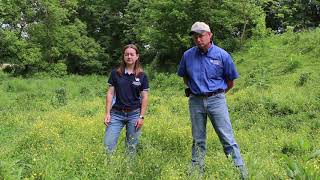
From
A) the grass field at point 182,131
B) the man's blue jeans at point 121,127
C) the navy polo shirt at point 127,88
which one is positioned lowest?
the grass field at point 182,131

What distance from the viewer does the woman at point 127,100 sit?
620 cm

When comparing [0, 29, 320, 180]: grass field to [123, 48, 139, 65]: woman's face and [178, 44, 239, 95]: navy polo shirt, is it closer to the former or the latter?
[178, 44, 239, 95]: navy polo shirt

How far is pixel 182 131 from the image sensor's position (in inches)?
319

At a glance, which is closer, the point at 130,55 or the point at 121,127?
the point at 130,55

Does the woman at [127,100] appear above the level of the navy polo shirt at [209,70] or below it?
below

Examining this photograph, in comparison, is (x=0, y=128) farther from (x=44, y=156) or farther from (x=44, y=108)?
(x=44, y=156)

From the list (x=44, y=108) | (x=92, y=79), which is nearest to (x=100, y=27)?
(x=92, y=79)

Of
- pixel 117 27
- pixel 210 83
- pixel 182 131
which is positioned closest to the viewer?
pixel 210 83

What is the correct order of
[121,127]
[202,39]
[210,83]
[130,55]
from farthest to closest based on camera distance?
[121,127], [130,55], [210,83], [202,39]

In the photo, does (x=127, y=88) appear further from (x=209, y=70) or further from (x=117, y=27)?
(x=117, y=27)

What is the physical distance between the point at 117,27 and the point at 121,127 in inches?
1221

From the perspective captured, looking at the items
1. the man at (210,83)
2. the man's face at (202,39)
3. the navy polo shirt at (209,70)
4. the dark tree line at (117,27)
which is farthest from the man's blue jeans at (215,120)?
the dark tree line at (117,27)

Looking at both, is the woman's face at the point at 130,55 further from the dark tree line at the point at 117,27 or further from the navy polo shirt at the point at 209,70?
the dark tree line at the point at 117,27

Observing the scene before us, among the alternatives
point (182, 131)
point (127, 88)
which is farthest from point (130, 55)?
point (182, 131)
